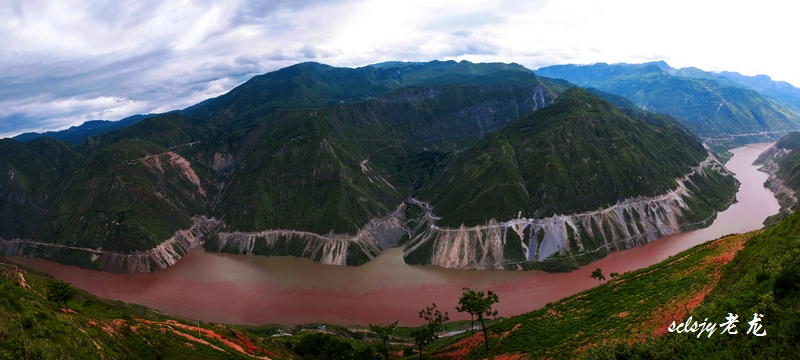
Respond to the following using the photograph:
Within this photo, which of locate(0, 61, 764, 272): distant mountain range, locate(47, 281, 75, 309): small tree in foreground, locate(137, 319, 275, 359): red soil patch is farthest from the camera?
locate(0, 61, 764, 272): distant mountain range

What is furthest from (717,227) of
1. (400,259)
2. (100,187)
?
(100,187)

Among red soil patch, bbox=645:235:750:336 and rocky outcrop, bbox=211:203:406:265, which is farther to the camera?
rocky outcrop, bbox=211:203:406:265

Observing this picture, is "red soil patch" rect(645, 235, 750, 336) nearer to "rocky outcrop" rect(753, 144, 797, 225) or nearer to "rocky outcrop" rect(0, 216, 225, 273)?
"rocky outcrop" rect(753, 144, 797, 225)

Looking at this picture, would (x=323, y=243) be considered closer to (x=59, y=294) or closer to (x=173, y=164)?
(x=59, y=294)

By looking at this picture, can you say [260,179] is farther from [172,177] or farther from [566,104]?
[566,104]

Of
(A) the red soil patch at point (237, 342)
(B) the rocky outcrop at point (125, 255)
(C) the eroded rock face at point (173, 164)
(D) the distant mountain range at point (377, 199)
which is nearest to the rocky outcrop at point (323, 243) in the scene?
(D) the distant mountain range at point (377, 199)

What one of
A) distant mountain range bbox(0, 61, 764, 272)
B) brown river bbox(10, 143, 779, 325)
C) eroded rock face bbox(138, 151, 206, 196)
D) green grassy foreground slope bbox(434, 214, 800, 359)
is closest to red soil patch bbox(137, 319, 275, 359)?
green grassy foreground slope bbox(434, 214, 800, 359)

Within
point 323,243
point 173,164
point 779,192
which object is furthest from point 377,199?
point 779,192
